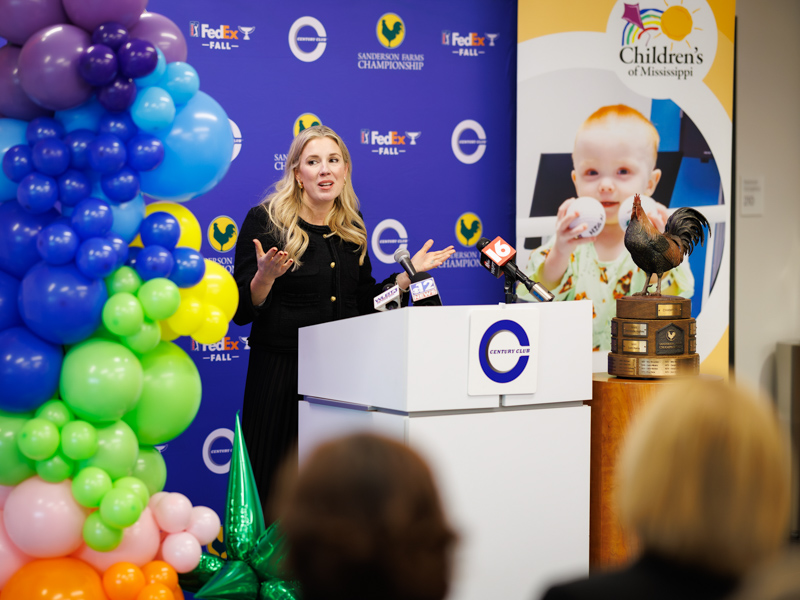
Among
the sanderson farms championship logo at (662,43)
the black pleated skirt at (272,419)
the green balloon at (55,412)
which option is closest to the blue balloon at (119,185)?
the green balloon at (55,412)

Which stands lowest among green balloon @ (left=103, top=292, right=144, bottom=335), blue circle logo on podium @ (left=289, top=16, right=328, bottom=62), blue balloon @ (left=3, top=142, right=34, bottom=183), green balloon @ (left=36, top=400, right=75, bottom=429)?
green balloon @ (left=36, top=400, right=75, bottom=429)

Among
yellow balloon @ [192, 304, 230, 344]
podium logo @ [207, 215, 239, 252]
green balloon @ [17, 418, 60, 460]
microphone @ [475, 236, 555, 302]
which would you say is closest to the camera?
green balloon @ [17, 418, 60, 460]

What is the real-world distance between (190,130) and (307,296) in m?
1.00

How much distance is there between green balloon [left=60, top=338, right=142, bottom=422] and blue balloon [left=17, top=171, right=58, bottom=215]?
35 centimetres

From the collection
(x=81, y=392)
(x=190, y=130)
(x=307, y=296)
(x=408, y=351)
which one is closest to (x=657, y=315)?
(x=408, y=351)

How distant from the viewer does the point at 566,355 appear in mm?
2252

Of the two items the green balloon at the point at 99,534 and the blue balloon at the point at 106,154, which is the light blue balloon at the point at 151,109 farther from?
the green balloon at the point at 99,534

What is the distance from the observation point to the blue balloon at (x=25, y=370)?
1.85 meters

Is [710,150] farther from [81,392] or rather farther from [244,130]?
[81,392]

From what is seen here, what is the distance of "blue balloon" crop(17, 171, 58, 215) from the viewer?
1847mm

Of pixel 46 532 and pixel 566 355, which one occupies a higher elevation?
pixel 566 355

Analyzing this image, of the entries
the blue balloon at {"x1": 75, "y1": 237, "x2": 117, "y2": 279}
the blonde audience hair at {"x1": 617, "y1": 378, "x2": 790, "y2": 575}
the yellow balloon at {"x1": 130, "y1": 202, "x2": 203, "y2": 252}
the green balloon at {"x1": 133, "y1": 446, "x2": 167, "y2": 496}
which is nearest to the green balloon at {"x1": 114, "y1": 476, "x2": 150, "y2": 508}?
the green balloon at {"x1": 133, "y1": 446, "x2": 167, "y2": 496}

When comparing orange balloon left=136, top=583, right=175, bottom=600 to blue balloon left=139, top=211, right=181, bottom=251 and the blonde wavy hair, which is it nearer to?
blue balloon left=139, top=211, right=181, bottom=251

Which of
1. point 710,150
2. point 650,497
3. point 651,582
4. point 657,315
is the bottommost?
point 651,582
